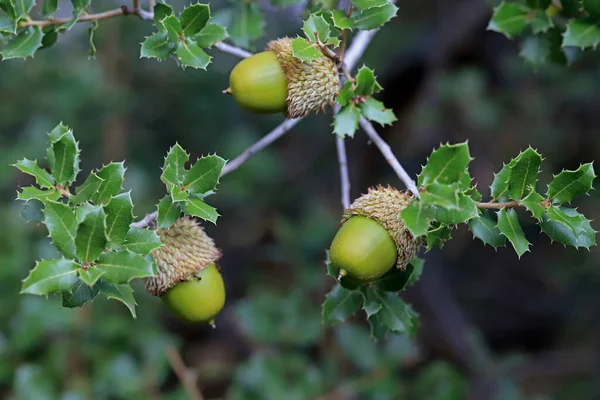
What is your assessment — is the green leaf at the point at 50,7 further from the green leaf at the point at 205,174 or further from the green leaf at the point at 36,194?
the green leaf at the point at 205,174

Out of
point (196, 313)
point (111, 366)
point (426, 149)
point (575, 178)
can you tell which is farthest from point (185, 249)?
point (426, 149)

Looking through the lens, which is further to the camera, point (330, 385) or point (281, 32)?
point (281, 32)

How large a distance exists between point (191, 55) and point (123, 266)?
0.62m

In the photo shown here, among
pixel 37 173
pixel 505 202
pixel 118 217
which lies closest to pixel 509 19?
pixel 505 202

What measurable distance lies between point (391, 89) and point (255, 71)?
8.71ft

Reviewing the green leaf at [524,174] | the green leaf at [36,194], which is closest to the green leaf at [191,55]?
the green leaf at [36,194]

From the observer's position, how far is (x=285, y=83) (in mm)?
1599

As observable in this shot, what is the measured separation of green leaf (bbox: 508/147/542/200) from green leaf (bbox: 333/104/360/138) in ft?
1.30

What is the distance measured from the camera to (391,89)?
13.5ft

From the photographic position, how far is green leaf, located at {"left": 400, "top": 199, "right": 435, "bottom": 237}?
4.48ft

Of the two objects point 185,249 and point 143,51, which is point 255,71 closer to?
point 143,51

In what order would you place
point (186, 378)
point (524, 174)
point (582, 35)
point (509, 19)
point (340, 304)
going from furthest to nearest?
point (186, 378) → point (509, 19) → point (582, 35) → point (340, 304) → point (524, 174)

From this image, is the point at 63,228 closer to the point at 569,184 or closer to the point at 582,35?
the point at 569,184

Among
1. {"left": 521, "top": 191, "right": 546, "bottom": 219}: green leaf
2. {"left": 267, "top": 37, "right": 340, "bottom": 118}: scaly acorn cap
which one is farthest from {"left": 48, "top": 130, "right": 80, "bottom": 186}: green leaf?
{"left": 521, "top": 191, "right": 546, "bottom": 219}: green leaf
